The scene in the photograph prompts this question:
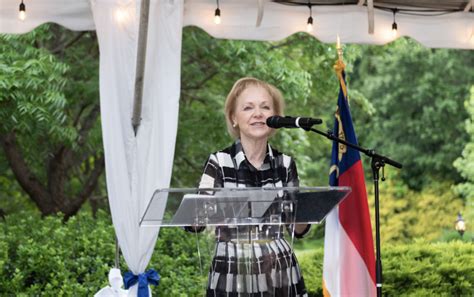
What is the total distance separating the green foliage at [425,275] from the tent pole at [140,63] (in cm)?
310

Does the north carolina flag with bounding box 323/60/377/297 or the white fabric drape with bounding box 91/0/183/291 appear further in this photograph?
the north carolina flag with bounding box 323/60/377/297

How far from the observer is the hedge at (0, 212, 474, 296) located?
6.72 meters

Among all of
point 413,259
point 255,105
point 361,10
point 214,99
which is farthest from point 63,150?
point 255,105

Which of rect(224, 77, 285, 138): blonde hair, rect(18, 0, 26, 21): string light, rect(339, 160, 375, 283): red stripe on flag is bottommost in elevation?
rect(339, 160, 375, 283): red stripe on flag

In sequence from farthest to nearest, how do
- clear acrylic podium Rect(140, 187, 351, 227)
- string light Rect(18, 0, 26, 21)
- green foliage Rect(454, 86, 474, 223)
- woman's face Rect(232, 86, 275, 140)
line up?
green foliage Rect(454, 86, 474, 223) → string light Rect(18, 0, 26, 21) → woman's face Rect(232, 86, 275, 140) → clear acrylic podium Rect(140, 187, 351, 227)

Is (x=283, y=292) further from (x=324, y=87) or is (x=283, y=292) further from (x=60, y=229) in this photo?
(x=324, y=87)

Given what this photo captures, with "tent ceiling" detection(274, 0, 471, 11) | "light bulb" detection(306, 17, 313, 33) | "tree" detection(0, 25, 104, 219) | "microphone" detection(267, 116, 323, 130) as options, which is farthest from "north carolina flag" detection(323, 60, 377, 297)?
"tree" detection(0, 25, 104, 219)

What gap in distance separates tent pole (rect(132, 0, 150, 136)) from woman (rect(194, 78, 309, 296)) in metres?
1.22

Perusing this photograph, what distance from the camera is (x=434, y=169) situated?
22.0m

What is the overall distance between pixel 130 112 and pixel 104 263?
233 centimetres

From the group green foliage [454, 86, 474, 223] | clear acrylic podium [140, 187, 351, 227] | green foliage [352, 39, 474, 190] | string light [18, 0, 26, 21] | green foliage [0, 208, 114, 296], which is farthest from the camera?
green foliage [352, 39, 474, 190]

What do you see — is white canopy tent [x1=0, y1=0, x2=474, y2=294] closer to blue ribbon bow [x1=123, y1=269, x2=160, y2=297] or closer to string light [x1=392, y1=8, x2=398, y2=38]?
blue ribbon bow [x1=123, y1=269, x2=160, y2=297]

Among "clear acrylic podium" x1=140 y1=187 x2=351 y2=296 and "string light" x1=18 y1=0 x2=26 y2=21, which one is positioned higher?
"string light" x1=18 y1=0 x2=26 y2=21

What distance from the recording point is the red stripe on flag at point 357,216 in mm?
5250
